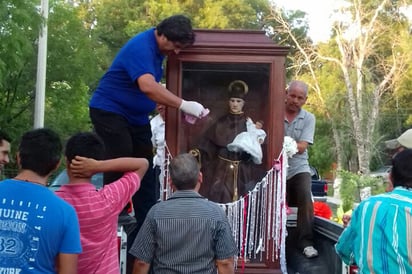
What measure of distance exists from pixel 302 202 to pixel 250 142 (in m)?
0.64

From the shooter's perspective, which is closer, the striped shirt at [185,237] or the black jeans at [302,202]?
the striped shirt at [185,237]

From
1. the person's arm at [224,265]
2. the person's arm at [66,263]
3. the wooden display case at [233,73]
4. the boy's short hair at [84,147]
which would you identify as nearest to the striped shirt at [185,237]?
the person's arm at [224,265]

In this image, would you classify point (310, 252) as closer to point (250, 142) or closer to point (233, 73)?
point (250, 142)

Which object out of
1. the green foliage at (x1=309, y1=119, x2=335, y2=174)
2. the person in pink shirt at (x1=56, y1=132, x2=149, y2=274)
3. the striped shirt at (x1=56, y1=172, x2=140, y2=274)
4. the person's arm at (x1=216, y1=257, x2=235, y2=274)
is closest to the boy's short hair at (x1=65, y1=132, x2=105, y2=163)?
the person in pink shirt at (x1=56, y1=132, x2=149, y2=274)

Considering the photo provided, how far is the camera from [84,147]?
2885mm

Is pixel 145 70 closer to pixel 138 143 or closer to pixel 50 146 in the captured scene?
pixel 138 143

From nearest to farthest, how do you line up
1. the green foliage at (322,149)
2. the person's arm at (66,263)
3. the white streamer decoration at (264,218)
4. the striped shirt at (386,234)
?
the person's arm at (66,263) < the striped shirt at (386,234) < the white streamer decoration at (264,218) < the green foliage at (322,149)

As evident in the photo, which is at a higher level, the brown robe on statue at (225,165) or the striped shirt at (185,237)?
the brown robe on statue at (225,165)

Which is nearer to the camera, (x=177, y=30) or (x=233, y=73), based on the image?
(x=177, y=30)

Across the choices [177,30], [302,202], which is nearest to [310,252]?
[302,202]

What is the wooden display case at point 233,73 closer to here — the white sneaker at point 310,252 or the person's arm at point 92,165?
the white sneaker at point 310,252

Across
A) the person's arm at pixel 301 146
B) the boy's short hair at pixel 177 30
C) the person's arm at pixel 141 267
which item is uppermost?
the boy's short hair at pixel 177 30

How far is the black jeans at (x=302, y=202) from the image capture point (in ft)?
14.3

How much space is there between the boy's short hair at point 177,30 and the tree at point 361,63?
2335 centimetres
